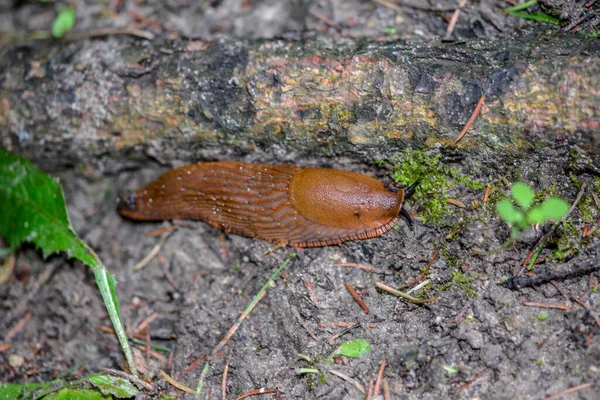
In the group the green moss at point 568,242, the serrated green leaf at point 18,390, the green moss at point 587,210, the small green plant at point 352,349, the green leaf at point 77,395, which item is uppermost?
the green moss at point 587,210

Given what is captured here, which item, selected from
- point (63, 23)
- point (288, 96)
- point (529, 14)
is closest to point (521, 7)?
point (529, 14)

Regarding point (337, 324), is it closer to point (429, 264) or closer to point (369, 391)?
point (369, 391)

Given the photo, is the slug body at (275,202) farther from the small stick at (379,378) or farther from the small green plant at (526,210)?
the small stick at (379,378)

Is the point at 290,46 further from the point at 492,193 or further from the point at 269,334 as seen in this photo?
the point at 269,334

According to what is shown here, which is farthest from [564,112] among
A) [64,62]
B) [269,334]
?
[64,62]

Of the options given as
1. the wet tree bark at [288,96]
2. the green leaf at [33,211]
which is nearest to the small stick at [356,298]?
the wet tree bark at [288,96]

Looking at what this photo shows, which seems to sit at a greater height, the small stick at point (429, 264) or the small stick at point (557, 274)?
the small stick at point (557, 274)

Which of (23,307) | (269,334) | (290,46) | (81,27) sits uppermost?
(290,46)
